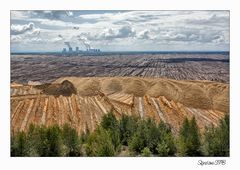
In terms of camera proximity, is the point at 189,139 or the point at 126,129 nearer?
the point at 189,139

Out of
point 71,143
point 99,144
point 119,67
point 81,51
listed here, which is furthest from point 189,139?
point 81,51

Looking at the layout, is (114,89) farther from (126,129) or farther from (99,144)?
(99,144)

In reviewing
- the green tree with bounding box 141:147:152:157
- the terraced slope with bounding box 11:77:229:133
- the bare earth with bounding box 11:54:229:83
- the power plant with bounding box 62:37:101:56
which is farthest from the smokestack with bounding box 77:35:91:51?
the green tree with bounding box 141:147:152:157

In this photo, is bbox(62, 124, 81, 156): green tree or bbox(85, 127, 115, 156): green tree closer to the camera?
bbox(85, 127, 115, 156): green tree

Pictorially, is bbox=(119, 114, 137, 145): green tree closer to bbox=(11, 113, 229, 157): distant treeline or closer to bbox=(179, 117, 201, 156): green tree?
bbox=(11, 113, 229, 157): distant treeline

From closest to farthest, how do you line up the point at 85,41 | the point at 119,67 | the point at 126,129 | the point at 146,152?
the point at 146,152 → the point at 126,129 → the point at 85,41 → the point at 119,67

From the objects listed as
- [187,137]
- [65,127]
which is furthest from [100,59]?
[187,137]

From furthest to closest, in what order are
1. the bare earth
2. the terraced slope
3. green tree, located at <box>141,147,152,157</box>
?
the bare earth
the terraced slope
green tree, located at <box>141,147,152,157</box>

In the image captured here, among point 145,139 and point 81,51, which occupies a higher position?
point 81,51
